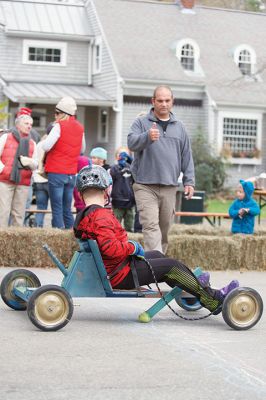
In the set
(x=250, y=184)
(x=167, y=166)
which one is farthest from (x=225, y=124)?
(x=167, y=166)

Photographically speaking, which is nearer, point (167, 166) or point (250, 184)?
point (167, 166)

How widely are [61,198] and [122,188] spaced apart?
182 cm

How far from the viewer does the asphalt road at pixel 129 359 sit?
225 inches

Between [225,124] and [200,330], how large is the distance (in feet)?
91.8

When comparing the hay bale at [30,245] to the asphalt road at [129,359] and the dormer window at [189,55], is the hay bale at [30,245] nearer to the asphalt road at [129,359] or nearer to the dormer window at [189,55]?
the asphalt road at [129,359]

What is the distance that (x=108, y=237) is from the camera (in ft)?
25.1

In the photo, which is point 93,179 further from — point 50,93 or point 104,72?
point 104,72

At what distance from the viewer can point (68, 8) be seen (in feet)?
122

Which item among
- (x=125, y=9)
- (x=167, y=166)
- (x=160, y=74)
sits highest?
(x=125, y=9)

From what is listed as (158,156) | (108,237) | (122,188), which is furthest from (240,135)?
(108,237)

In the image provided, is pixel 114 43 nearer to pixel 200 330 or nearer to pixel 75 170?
pixel 75 170

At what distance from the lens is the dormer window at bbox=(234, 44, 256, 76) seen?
36.8 m

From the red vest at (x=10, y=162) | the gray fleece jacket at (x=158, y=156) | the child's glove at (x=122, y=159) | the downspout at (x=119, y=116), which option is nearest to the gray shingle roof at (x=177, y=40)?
the downspout at (x=119, y=116)

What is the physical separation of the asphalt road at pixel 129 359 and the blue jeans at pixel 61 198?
4399mm
